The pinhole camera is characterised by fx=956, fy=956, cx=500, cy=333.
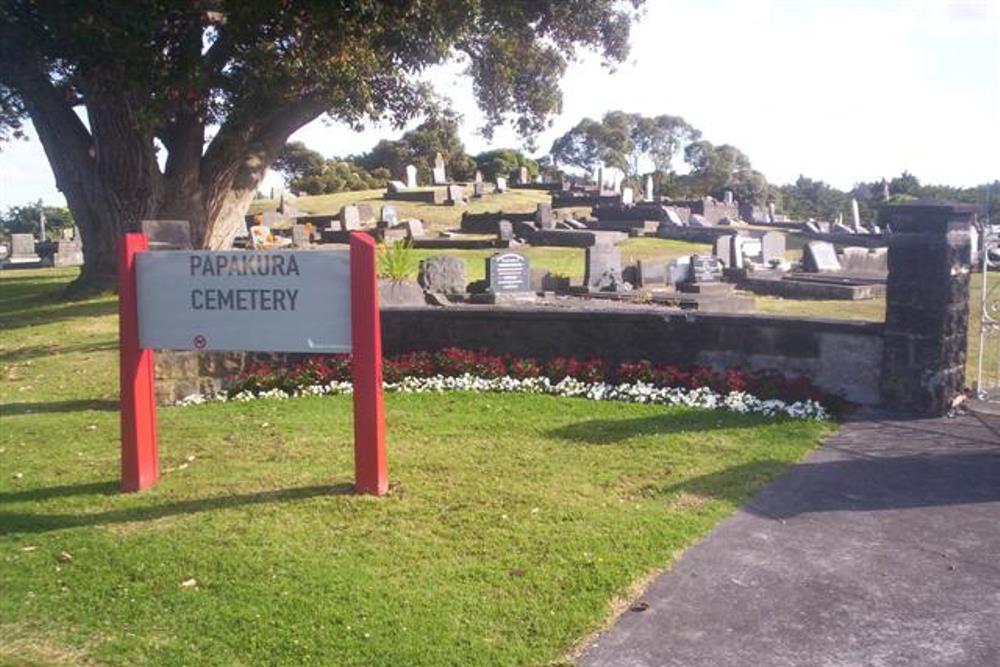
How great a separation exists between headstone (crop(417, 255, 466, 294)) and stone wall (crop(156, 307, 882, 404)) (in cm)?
445

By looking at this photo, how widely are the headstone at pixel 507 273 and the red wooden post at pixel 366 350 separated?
31.0ft

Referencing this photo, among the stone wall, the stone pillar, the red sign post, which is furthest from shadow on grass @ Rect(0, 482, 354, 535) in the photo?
the stone pillar

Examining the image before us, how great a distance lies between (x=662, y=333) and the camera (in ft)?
30.4

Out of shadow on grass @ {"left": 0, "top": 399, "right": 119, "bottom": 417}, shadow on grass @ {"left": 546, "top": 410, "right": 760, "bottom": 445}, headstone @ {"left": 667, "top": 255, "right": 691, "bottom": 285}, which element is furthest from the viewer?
headstone @ {"left": 667, "top": 255, "right": 691, "bottom": 285}

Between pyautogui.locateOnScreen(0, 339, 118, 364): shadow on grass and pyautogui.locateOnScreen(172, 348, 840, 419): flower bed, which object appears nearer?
pyautogui.locateOnScreen(172, 348, 840, 419): flower bed

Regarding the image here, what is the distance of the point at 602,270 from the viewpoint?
1814 cm

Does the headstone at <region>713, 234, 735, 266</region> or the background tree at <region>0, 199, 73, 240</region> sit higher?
the background tree at <region>0, 199, 73, 240</region>

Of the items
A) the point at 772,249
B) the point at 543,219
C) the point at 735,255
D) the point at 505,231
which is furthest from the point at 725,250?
the point at 543,219

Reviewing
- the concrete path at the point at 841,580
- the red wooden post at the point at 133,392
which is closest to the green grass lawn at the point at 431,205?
the red wooden post at the point at 133,392

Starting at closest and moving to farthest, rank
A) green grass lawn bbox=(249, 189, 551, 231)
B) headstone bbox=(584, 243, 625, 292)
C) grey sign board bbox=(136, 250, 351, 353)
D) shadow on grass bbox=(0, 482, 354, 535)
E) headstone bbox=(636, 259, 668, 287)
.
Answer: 1. shadow on grass bbox=(0, 482, 354, 535)
2. grey sign board bbox=(136, 250, 351, 353)
3. headstone bbox=(584, 243, 625, 292)
4. headstone bbox=(636, 259, 668, 287)
5. green grass lawn bbox=(249, 189, 551, 231)

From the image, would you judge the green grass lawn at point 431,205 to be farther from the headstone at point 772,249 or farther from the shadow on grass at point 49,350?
the shadow on grass at point 49,350

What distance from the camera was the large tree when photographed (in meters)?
13.0

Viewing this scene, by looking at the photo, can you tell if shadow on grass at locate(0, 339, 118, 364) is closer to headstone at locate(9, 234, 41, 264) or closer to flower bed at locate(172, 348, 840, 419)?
flower bed at locate(172, 348, 840, 419)

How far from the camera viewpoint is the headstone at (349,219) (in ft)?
103
